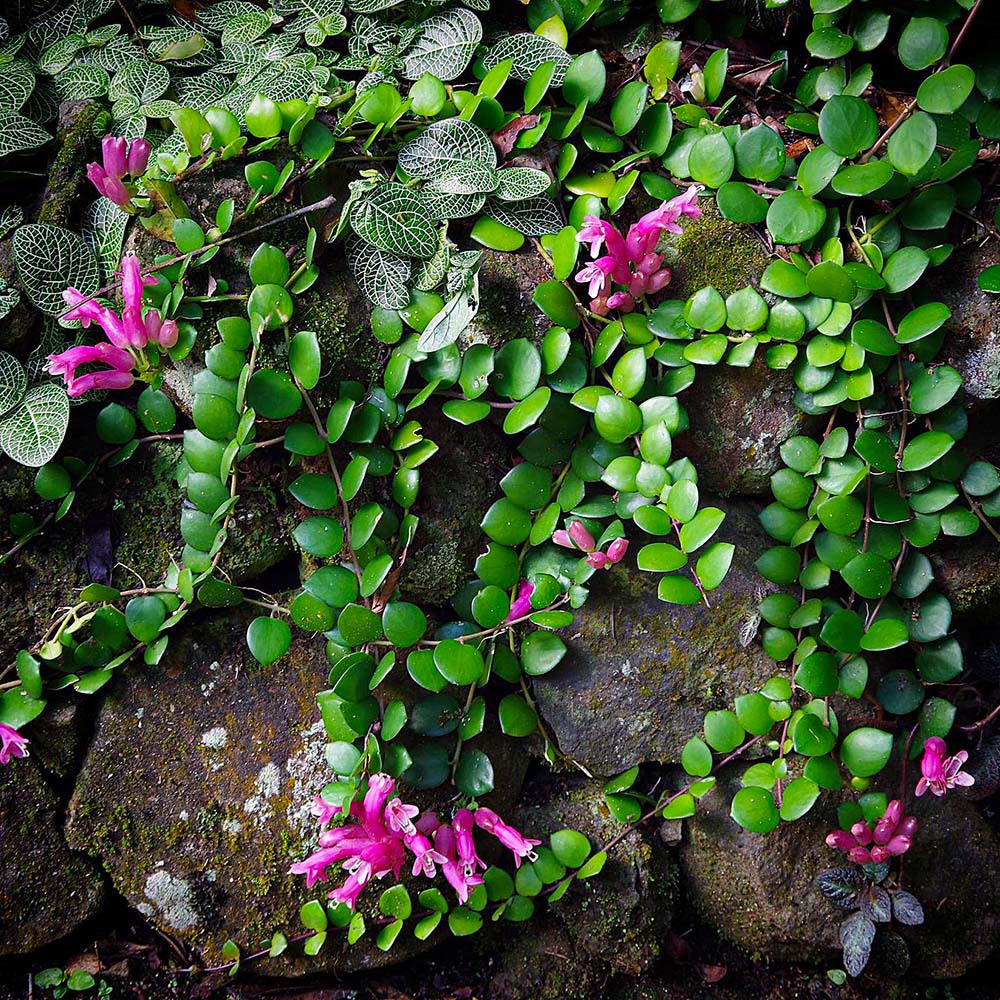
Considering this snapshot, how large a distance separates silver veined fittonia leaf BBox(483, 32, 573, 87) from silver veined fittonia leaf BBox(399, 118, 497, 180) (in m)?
0.21

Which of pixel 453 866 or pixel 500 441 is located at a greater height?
pixel 500 441

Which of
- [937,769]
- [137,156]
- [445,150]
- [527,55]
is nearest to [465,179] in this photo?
[445,150]

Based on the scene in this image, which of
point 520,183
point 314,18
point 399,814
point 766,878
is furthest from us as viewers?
point 314,18

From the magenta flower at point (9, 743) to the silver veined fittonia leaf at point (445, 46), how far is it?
1.59 metres

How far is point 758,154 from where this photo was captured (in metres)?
1.66

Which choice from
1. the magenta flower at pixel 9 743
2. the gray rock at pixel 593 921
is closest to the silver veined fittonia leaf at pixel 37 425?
the magenta flower at pixel 9 743

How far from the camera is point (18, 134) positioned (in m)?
1.74

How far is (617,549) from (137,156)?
1234mm

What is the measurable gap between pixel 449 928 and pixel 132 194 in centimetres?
170

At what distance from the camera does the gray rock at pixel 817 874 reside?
69.6 inches

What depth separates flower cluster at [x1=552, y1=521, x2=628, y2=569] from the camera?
1594 mm

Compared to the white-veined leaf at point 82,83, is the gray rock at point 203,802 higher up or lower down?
lower down

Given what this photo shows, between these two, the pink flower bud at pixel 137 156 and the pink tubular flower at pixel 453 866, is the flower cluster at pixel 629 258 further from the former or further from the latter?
the pink tubular flower at pixel 453 866

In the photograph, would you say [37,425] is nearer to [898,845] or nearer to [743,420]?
[743,420]
